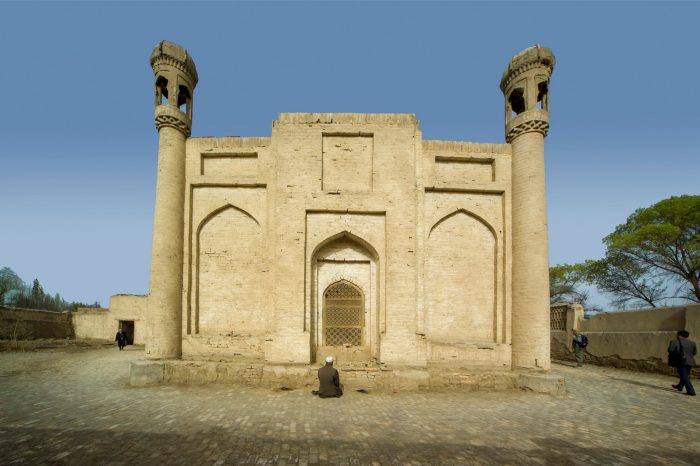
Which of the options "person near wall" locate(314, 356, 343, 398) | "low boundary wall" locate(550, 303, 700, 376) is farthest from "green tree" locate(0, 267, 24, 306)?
"low boundary wall" locate(550, 303, 700, 376)

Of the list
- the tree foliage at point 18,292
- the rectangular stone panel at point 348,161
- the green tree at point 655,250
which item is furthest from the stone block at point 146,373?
the tree foliage at point 18,292

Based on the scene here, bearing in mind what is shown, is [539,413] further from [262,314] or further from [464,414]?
[262,314]

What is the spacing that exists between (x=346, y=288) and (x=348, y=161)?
11.6 ft

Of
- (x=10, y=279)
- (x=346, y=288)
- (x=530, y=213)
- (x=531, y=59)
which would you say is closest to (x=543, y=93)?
(x=531, y=59)

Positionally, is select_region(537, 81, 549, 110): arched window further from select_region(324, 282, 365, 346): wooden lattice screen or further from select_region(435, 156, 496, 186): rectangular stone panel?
select_region(324, 282, 365, 346): wooden lattice screen

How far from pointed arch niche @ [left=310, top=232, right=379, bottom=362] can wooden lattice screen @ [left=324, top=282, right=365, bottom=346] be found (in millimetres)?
26

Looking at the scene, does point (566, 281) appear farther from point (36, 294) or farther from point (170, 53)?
point (36, 294)

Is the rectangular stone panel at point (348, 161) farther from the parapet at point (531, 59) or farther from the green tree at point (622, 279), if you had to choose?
the green tree at point (622, 279)

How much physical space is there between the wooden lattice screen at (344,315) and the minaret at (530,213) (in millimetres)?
4166

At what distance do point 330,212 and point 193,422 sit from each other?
5.65 meters

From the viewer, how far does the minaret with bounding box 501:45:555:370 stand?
9266 millimetres

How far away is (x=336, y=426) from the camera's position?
19.3 ft

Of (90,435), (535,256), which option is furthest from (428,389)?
(90,435)

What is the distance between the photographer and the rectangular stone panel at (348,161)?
9.98 metres
